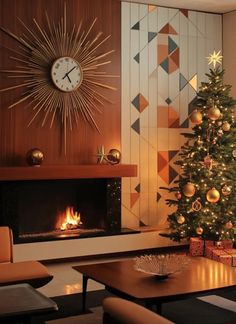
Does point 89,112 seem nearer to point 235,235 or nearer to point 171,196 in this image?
point 171,196

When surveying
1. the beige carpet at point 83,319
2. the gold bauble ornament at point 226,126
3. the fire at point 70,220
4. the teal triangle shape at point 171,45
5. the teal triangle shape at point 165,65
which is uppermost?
the teal triangle shape at point 171,45

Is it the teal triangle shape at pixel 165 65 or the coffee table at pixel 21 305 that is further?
the teal triangle shape at pixel 165 65

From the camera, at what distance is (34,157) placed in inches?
246

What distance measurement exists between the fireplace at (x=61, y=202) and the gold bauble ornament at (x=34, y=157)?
13 cm

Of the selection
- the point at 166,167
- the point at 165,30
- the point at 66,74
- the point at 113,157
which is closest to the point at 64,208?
the point at 113,157

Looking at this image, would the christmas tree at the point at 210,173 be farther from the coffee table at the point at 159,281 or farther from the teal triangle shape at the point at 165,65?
the coffee table at the point at 159,281

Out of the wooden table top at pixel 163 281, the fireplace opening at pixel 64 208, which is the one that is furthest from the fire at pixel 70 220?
the wooden table top at pixel 163 281

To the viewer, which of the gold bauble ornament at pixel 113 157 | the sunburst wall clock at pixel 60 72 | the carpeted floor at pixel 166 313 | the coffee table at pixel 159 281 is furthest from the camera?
the gold bauble ornament at pixel 113 157

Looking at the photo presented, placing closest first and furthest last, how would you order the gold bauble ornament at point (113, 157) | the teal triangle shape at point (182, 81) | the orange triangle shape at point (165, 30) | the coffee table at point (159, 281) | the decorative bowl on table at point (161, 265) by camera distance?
the coffee table at point (159, 281) < the decorative bowl on table at point (161, 265) < the gold bauble ornament at point (113, 157) < the orange triangle shape at point (165, 30) < the teal triangle shape at point (182, 81)

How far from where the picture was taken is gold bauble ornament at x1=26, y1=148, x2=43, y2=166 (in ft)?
20.5

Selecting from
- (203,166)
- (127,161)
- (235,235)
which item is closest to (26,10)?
(127,161)

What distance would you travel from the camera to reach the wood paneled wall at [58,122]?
6.34m

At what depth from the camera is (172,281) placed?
13.9 ft

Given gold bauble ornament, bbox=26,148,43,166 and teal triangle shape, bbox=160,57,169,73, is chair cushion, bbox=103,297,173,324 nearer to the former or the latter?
gold bauble ornament, bbox=26,148,43,166
